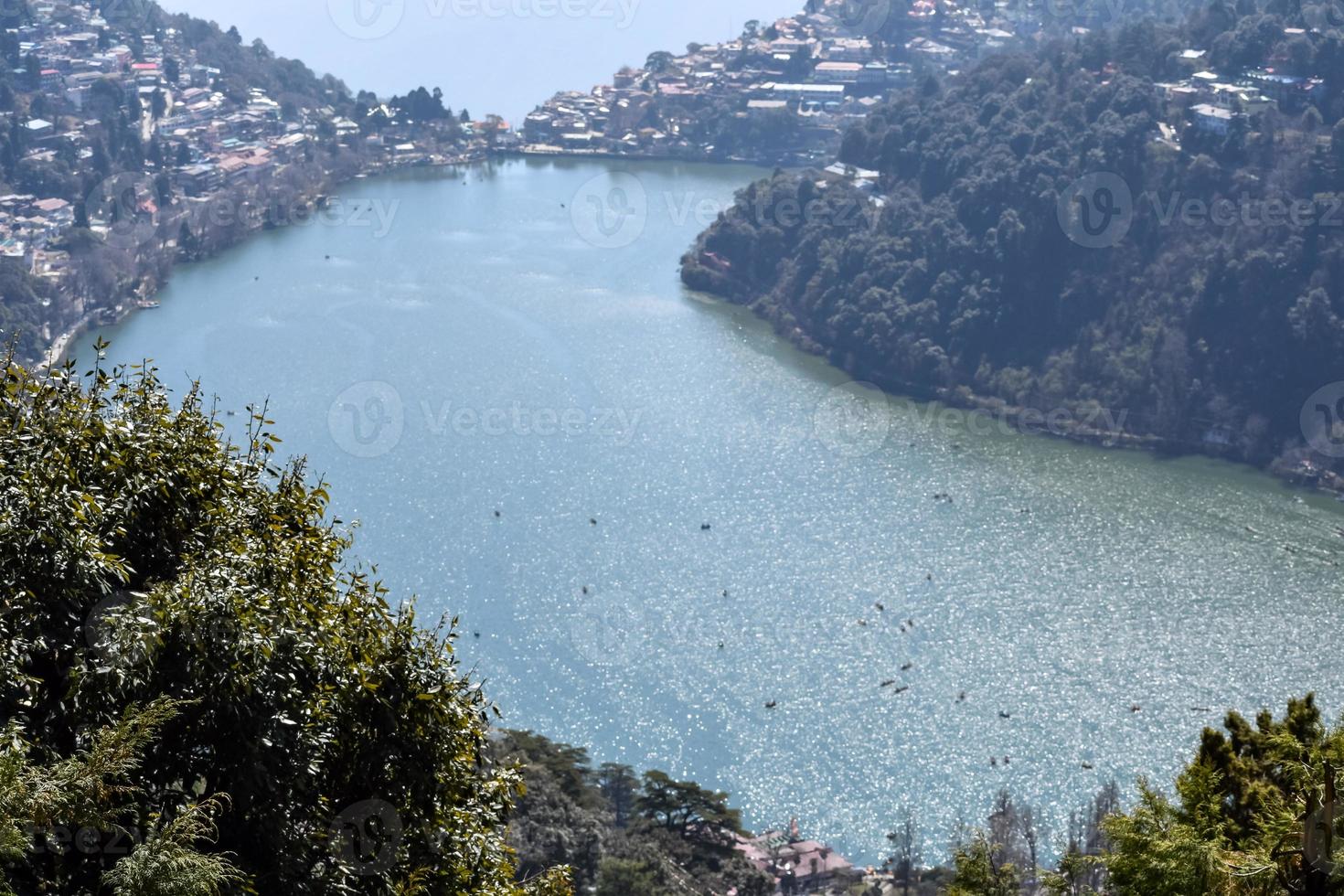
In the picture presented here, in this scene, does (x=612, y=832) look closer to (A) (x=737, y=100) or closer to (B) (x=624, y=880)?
(B) (x=624, y=880)

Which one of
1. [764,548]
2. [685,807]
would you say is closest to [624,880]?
[685,807]

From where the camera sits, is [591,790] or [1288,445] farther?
[1288,445]

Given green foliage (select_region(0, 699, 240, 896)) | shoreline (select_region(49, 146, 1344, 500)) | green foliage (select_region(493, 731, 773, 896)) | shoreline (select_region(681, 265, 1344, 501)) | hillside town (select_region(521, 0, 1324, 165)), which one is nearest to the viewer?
green foliage (select_region(0, 699, 240, 896))

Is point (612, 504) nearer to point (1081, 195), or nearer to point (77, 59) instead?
point (1081, 195)

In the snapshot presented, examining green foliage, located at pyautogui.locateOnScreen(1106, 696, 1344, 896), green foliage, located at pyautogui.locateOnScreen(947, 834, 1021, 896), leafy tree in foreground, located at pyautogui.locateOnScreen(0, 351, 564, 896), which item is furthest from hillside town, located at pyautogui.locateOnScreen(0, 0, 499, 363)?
leafy tree in foreground, located at pyautogui.locateOnScreen(0, 351, 564, 896)

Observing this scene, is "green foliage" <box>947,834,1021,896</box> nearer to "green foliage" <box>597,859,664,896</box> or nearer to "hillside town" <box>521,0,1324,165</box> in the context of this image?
"green foliage" <box>597,859,664,896</box>

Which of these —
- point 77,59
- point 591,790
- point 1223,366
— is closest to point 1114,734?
point 591,790
